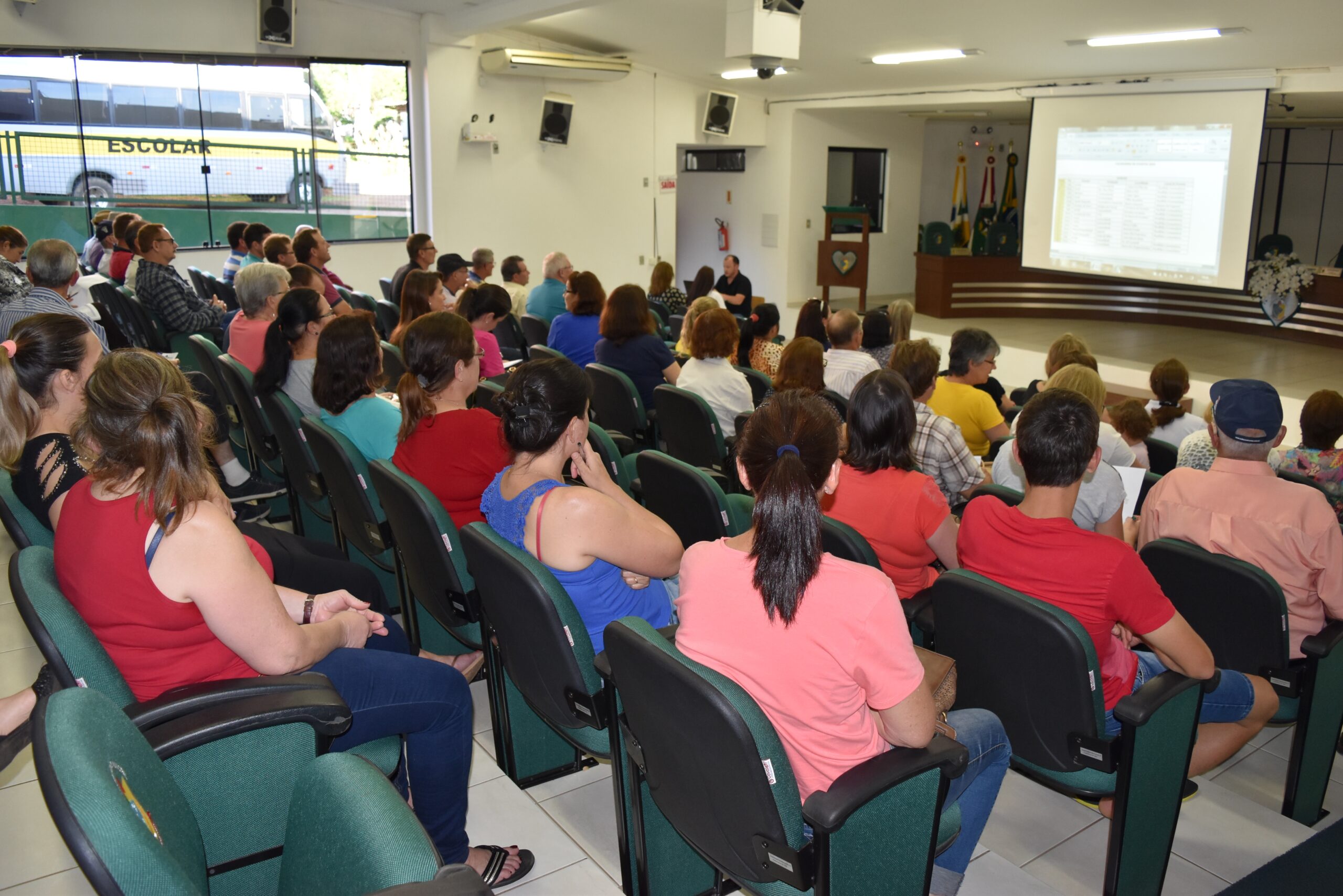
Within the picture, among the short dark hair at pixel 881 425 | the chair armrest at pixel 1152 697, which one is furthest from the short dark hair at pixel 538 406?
the chair armrest at pixel 1152 697

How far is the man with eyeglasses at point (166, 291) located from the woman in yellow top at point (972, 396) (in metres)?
4.59

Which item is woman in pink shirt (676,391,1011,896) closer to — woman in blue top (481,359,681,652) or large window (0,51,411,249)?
woman in blue top (481,359,681,652)

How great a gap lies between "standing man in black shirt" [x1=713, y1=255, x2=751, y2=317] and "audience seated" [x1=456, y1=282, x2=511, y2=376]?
4.77 m

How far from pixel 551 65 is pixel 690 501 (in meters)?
9.03

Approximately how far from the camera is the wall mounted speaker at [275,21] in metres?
8.96

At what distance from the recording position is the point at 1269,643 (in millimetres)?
2416

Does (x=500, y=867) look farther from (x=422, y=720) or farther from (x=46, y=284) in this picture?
(x=46, y=284)

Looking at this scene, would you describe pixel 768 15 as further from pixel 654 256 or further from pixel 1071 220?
pixel 654 256

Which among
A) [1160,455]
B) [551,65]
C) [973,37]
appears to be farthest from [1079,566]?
[551,65]

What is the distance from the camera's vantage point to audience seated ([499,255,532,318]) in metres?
7.63

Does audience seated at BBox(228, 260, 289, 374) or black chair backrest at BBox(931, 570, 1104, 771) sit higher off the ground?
audience seated at BBox(228, 260, 289, 374)

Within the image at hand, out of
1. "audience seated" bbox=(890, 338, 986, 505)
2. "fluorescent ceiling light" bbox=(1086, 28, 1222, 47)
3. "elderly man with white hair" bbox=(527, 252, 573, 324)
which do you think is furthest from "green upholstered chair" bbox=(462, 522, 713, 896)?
"fluorescent ceiling light" bbox=(1086, 28, 1222, 47)

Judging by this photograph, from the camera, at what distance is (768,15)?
21.3 ft

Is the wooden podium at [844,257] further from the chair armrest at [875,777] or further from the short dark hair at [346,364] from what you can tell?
the chair armrest at [875,777]
